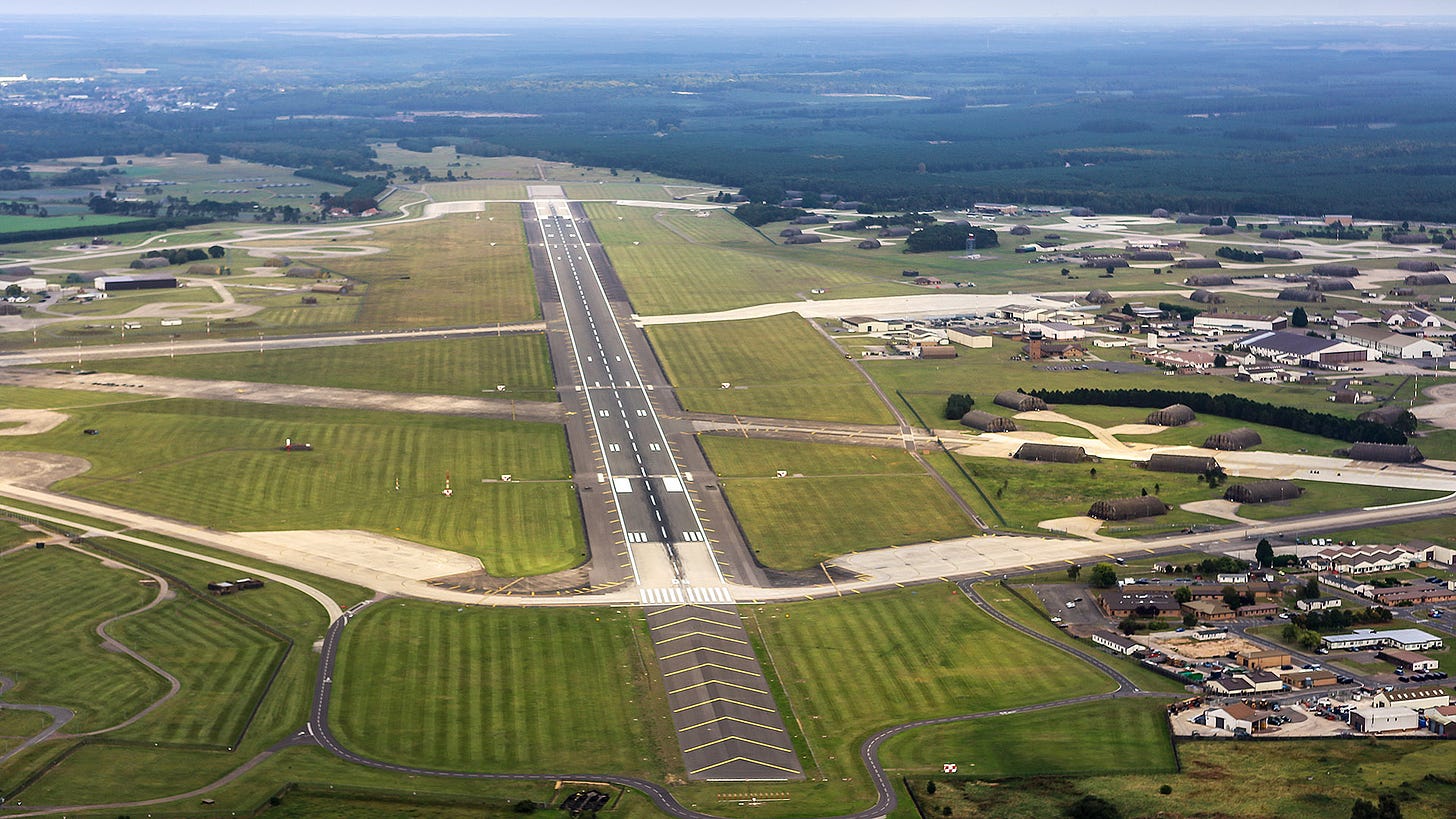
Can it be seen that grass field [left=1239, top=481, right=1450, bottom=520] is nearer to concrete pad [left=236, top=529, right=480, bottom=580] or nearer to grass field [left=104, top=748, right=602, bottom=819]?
concrete pad [left=236, top=529, right=480, bottom=580]

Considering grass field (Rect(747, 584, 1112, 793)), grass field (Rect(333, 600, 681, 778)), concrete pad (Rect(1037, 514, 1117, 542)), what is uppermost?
concrete pad (Rect(1037, 514, 1117, 542))

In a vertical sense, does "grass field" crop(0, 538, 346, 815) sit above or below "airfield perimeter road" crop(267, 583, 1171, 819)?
above

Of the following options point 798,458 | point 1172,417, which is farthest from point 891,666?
point 1172,417

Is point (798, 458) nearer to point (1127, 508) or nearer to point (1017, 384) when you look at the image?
point (1127, 508)

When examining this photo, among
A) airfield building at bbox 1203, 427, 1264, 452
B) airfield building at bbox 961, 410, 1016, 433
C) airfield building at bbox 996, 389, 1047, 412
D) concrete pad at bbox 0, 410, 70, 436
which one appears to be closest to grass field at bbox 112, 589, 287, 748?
concrete pad at bbox 0, 410, 70, 436

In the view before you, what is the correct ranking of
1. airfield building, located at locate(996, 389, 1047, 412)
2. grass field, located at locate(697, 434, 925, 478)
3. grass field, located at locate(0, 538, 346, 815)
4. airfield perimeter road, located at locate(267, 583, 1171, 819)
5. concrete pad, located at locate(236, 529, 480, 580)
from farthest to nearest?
1. airfield building, located at locate(996, 389, 1047, 412)
2. grass field, located at locate(697, 434, 925, 478)
3. concrete pad, located at locate(236, 529, 480, 580)
4. grass field, located at locate(0, 538, 346, 815)
5. airfield perimeter road, located at locate(267, 583, 1171, 819)

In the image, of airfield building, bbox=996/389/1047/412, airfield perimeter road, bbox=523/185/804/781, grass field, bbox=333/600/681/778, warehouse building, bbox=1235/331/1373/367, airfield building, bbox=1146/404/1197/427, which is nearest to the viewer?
grass field, bbox=333/600/681/778

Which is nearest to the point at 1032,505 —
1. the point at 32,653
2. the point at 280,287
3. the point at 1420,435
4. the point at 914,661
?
the point at 914,661
